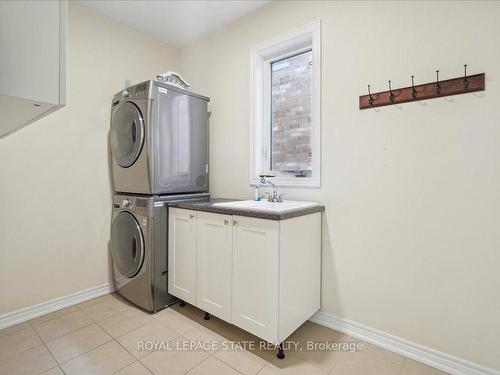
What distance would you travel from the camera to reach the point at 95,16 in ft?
7.95

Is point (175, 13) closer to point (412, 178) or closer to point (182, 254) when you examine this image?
point (182, 254)

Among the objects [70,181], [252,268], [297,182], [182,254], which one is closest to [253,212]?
[252,268]

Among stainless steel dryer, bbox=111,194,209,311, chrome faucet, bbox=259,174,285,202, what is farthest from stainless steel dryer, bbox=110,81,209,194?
chrome faucet, bbox=259,174,285,202

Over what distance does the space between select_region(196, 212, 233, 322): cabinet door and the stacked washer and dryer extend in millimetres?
416

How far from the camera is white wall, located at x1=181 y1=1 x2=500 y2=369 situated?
1.41 metres

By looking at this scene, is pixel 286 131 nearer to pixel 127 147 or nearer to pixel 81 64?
pixel 127 147

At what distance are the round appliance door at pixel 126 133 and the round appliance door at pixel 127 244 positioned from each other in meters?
0.50

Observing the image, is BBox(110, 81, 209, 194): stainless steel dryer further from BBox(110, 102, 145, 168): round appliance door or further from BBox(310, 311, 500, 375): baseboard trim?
BBox(310, 311, 500, 375): baseboard trim

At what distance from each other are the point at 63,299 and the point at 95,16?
8.41 feet

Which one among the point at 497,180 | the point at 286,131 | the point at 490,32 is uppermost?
the point at 490,32

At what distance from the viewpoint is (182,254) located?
2125 millimetres

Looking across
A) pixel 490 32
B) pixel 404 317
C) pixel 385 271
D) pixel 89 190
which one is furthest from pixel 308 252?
pixel 89 190

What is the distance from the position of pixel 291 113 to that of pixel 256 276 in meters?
1.45

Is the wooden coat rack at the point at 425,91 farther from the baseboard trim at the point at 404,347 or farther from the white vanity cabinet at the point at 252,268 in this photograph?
the baseboard trim at the point at 404,347
